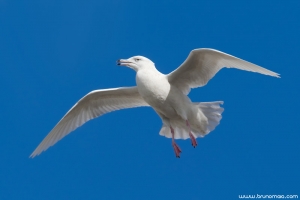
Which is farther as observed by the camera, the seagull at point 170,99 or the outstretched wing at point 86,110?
the outstretched wing at point 86,110

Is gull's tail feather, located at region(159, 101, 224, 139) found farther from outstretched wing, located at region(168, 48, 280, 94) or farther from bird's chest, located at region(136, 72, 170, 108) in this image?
bird's chest, located at region(136, 72, 170, 108)

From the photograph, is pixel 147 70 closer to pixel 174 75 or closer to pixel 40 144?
pixel 174 75

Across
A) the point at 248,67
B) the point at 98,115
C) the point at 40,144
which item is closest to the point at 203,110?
the point at 248,67

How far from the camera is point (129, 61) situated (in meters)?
14.6

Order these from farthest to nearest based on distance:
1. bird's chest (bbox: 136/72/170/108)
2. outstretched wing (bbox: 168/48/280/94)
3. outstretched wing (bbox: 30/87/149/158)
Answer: outstretched wing (bbox: 30/87/149/158), bird's chest (bbox: 136/72/170/108), outstretched wing (bbox: 168/48/280/94)

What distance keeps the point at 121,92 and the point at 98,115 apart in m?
0.93

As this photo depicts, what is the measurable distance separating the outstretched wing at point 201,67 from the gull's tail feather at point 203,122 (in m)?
0.53

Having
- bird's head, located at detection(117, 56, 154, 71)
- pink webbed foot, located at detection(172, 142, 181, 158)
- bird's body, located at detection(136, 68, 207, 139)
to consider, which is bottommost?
pink webbed foot, located at detection(172, 142, 181, 158)

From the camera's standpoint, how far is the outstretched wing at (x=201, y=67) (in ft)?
45.4

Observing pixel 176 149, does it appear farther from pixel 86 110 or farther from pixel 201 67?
pixel 86 110

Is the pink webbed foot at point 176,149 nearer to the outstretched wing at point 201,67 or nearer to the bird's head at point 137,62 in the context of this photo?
the outstretched wing at point 201,67

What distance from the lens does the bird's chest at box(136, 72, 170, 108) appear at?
552 inches

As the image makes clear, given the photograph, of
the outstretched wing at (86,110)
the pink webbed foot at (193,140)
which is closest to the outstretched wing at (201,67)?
the pink webbed foot at (193,140)

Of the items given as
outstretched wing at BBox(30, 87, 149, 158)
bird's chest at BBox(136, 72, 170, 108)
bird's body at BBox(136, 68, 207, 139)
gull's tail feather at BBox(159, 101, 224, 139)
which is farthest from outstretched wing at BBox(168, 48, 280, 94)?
outstretched wing at BBox(30, 87, 149, 158)
